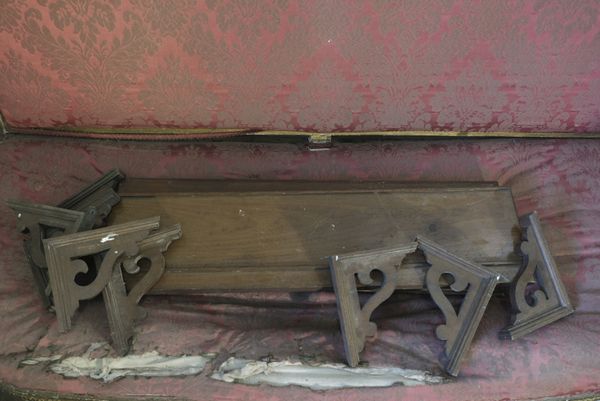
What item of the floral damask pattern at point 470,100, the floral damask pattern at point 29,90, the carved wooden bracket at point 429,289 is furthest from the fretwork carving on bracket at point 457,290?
the floral damask pattern at point 29,90

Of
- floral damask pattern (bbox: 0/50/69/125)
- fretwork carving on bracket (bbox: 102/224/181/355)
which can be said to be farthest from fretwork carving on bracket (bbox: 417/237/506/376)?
floral damask pattern (bbox: 0/50/69/125)

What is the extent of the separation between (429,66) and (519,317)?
70cm

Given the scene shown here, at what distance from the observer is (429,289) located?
→ 4.04ft

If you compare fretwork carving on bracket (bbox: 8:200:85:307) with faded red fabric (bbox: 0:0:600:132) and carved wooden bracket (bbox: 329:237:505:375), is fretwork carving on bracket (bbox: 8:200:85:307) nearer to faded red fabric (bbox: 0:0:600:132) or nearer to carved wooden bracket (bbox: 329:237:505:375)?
Answer: faded red fabric (bbox: 0:0:600:132)

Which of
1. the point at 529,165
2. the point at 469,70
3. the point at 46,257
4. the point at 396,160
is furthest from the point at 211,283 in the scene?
the point at 529,165

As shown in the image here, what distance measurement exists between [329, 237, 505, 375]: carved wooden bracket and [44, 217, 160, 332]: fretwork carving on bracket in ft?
1.63

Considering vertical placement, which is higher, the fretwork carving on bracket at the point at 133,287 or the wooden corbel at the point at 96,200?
the wooden corbel at the point at 96,200

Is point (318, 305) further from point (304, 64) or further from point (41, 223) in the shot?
point (41, 223)

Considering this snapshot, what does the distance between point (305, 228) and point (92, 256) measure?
1.82 ft

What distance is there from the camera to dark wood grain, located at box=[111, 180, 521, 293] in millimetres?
1277

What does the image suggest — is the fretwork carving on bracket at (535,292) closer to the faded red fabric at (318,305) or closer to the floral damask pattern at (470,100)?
the faded red fabric at (318,305)

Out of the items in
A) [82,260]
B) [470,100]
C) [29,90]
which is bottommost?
[82,260]

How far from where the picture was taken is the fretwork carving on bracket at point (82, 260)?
1.17 m

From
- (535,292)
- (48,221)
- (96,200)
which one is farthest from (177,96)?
(535,292)
